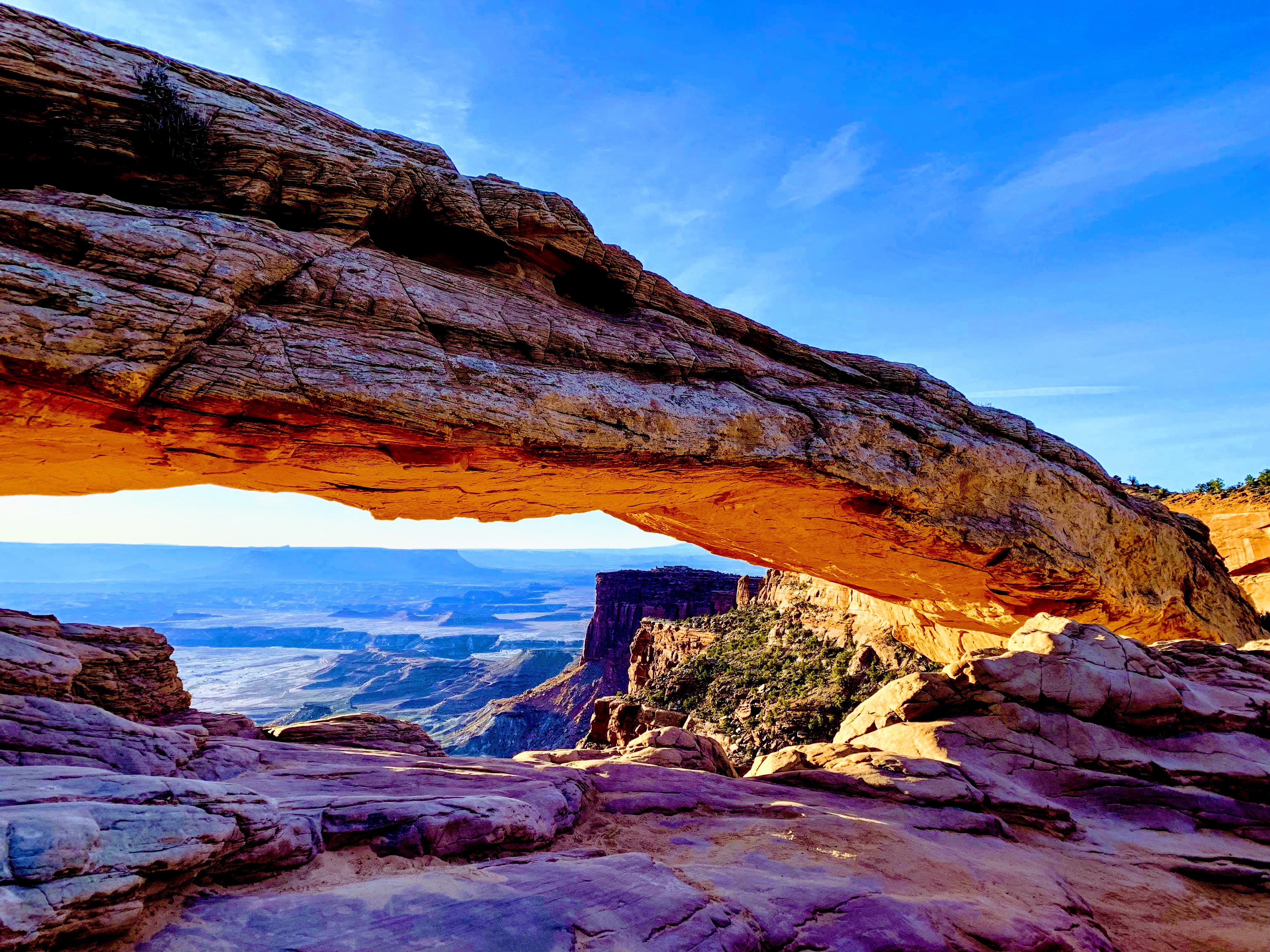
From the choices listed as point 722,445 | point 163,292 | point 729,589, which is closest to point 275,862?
point 163,292

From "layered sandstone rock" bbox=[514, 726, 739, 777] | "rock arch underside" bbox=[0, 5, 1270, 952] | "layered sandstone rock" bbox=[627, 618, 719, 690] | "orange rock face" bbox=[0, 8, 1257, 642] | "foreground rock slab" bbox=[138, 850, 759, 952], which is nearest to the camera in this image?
"foreground rock slab" bbox=[138, 850, 759, 952]

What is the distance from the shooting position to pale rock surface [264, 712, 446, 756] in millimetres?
15406

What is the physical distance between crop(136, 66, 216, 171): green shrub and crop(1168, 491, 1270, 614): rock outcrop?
36.8 meters

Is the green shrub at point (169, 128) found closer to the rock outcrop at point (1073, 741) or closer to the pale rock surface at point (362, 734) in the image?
the pale rock surface at point (362, 734)

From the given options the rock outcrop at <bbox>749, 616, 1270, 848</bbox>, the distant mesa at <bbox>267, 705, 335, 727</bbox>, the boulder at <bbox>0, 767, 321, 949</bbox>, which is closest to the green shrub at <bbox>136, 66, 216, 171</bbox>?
the boulder at <bbox>0, 767, 321, 949</bbox>

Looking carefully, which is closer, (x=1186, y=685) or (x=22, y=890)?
(x=22, y=890)

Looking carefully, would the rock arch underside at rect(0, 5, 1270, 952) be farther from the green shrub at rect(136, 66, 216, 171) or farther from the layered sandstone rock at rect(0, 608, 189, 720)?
the green shrub at rect(136, 66, 216, 171)

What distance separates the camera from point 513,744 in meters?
81.8

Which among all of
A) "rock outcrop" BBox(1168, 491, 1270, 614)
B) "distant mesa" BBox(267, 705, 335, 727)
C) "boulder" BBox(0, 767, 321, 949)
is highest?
"rock outcrop" BBox(1168, 491, 1270, 614)

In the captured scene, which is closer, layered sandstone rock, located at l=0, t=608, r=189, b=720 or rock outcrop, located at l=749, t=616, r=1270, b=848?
layered sandstone rock, located at l=0, t=608, r=189, b=720

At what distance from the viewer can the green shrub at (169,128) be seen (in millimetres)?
11273

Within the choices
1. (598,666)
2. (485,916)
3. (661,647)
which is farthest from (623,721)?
(598,666)

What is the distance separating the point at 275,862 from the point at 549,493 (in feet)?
33.0

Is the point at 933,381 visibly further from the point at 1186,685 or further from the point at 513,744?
the point at 513,744
